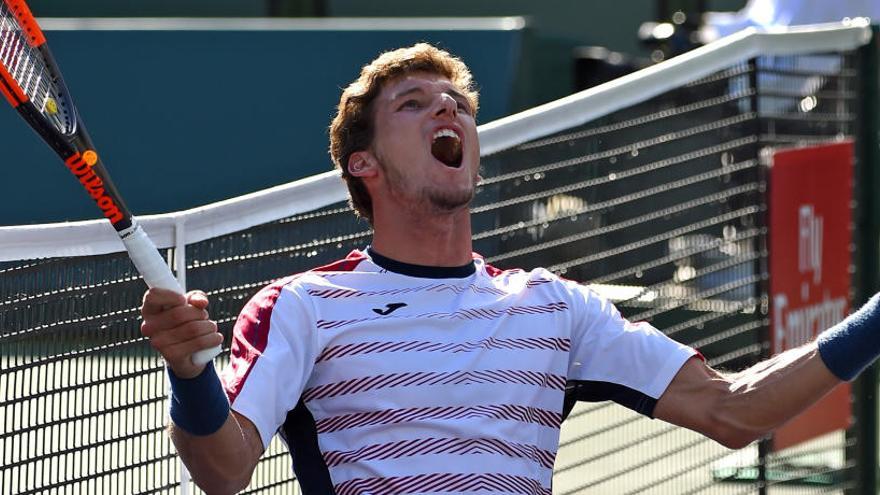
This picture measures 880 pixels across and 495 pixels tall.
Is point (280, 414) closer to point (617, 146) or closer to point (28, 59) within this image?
point (28, 59)

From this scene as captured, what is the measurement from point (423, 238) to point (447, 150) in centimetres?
18

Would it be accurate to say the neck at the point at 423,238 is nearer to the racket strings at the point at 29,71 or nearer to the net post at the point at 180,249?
the net post at the point at 180,249

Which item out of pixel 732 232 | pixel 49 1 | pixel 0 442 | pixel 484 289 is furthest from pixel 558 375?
pixel 49 1

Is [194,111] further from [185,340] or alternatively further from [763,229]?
[185,340]

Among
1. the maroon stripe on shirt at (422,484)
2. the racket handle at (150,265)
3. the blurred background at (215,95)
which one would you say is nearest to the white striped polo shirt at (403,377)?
the maroon stripe on shirt at (422,484)

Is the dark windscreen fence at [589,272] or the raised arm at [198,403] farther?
the dark windscreen fence at [589,272]

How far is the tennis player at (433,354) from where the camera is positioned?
3.12m

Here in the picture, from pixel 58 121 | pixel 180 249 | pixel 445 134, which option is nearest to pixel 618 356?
pixel 445 134

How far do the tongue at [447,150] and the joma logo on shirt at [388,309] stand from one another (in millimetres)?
315

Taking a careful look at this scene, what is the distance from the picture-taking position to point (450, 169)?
10.8 feet

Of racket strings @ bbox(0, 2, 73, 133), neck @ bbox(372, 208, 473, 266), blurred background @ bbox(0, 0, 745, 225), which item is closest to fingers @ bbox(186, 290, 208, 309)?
racket strings @ bbox(0, 2, 73, 133)

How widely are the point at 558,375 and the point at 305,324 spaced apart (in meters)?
0.53

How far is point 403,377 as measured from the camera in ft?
10.4

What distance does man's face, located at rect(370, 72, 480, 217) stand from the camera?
10.8 feet
